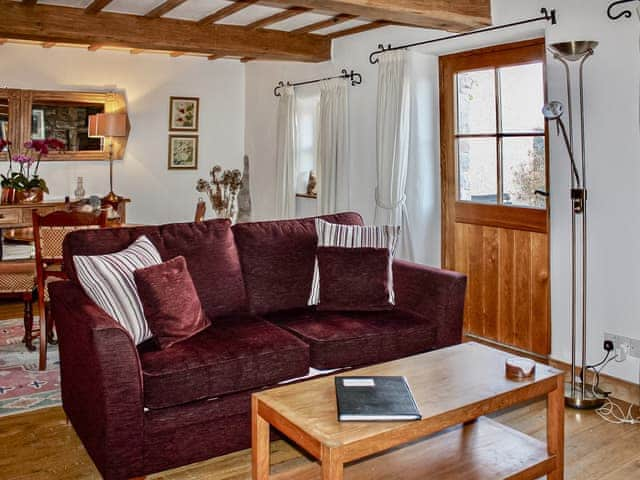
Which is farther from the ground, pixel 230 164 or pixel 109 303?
pixel 230 164

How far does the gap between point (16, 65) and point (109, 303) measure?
419 cm

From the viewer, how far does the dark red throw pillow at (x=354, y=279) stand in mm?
3549

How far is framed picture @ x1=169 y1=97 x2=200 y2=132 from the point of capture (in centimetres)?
688

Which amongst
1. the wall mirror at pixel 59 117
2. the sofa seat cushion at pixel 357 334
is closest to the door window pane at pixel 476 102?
the sofa seat cushion at pixel 357 334

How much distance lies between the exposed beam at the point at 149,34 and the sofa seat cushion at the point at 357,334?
8.96 ft

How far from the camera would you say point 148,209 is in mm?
6836

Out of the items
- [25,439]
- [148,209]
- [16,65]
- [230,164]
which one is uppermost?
[16,65]

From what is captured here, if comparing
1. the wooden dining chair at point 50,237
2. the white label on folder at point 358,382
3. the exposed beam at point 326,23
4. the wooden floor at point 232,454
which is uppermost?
the exposed beam at point 326,23

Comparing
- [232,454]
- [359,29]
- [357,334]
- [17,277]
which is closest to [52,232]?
[17,277]

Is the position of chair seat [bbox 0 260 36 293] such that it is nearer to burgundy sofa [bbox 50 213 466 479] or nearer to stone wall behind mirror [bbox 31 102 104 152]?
burgundy sofa [bbox 50 213 466 479]

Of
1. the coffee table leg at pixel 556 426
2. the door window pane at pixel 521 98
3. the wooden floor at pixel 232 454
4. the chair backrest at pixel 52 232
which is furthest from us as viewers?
the door window pane at pixel 521 98

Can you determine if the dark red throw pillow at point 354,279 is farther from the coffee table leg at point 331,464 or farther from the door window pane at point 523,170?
the coffee table leg at point 331,464

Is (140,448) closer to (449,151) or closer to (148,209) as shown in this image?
(449,151)

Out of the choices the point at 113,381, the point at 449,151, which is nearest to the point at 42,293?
the point at 113,381
